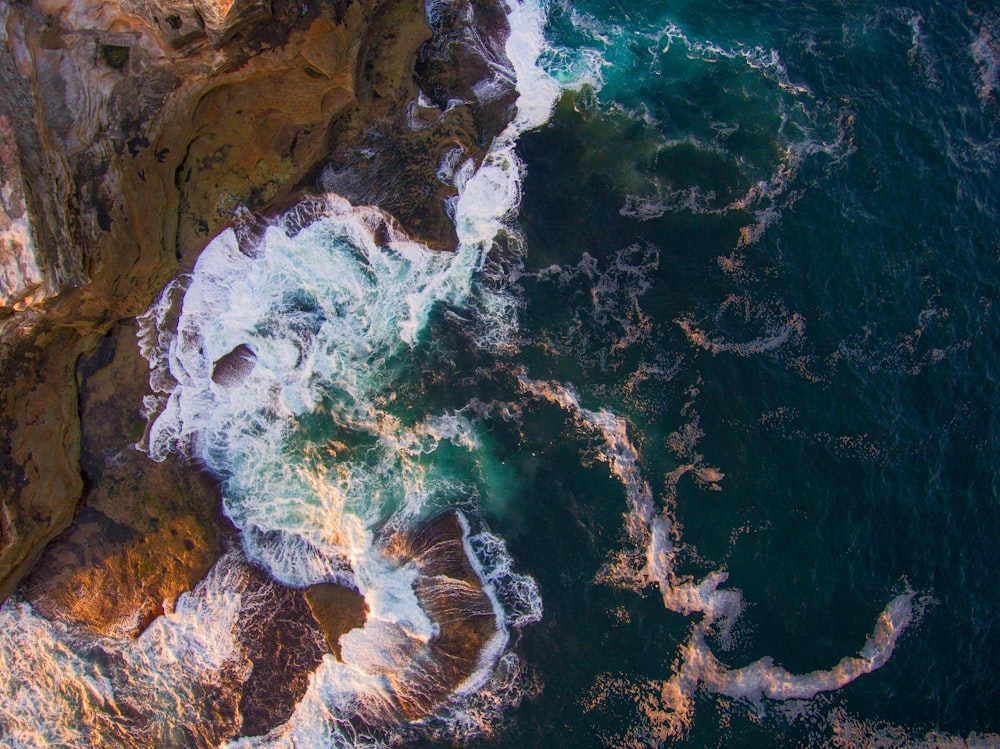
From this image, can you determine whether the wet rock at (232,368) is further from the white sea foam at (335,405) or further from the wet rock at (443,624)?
the wet rock at (443,624)

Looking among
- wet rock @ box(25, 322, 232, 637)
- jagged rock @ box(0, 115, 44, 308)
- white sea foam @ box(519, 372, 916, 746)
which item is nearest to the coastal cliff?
wet rock @ box(25, 322, 232, 637)

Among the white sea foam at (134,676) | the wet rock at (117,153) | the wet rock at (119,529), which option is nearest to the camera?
the wet rock at (117,153)

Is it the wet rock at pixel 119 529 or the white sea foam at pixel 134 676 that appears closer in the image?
the wet rock at pixel 119 529

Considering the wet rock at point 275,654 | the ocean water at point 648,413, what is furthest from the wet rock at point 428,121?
the wet rock at point 275,654

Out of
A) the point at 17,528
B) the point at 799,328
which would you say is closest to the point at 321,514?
the point at 17,528

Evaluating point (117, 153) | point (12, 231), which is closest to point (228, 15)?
point (117, 153)

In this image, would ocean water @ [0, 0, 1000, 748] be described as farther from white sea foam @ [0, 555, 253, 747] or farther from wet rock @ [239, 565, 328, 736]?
wet rock @ [239, 565, 328, 736]
